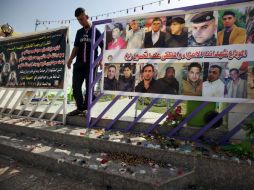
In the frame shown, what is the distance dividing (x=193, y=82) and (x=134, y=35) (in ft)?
4.46

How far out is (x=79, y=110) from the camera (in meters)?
6.30

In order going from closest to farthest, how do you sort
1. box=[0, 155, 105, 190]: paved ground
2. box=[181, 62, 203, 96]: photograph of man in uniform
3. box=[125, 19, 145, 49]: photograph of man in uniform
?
box=[0, 155, 105, 190]: paved ground, box=[181, 62, 203, 96]: photograph of man in uniform, box=[125, 19, 145, 49]: photograph of man in uniform

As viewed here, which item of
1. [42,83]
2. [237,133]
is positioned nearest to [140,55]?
[237,133]

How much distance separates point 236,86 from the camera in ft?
13.2

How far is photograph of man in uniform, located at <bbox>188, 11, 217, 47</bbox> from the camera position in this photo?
4.24 metres

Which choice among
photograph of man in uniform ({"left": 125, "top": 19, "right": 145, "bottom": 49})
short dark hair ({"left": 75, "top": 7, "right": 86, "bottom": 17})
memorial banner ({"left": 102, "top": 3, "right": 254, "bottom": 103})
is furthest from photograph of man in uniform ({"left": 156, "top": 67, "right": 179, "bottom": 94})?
short dark hair ({"left": 75, "top": 7, "right": 86, "bottom": 17})

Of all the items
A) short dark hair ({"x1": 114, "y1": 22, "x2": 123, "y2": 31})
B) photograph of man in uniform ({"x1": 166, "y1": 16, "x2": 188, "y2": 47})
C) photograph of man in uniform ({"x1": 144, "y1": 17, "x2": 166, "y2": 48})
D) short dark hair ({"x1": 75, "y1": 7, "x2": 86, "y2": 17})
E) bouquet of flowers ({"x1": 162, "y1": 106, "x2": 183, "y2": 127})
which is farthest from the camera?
short dark hair ({"x1": 75, "y1": 7, "x2": 86, "y2": 17})

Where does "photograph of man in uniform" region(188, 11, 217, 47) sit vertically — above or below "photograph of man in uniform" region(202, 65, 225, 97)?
above

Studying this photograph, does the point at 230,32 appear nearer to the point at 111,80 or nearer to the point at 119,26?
the point at 119,26

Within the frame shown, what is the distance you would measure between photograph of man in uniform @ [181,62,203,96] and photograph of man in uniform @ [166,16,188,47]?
377mm

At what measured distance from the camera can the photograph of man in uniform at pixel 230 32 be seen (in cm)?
400

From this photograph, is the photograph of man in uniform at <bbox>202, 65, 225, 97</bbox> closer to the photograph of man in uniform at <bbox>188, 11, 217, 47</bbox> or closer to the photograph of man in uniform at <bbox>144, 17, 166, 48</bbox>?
the photograph of man in uniform at <bbox>188, 11, 217, 47</bbox>

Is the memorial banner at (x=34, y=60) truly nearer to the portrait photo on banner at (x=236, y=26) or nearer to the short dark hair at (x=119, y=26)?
the short dark hair at (x=119, y=26)

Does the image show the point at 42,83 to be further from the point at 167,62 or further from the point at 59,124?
the point at 167,62
